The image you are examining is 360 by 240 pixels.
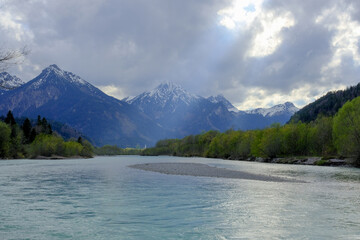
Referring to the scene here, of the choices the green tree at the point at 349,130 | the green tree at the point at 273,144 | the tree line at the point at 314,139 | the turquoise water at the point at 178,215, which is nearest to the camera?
the turquoise water at the point at 178,215

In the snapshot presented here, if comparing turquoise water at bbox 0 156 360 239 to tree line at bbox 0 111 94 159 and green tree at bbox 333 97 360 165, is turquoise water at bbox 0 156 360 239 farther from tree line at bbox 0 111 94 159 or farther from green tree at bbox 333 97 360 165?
tree line at bbox 0 111 94 159

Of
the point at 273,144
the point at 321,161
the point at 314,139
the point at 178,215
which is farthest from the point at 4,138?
the point at 178,215

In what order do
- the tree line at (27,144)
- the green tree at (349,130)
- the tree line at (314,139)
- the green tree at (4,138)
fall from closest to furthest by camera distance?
1. the green tree at (349,130)
2. the tree line at (314,139)
3. the green tree at (4,138)
4. the tree line at (27,144)

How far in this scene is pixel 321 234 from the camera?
14875 mm

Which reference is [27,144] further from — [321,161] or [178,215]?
[178,215]

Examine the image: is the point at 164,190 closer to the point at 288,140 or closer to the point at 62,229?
the point at 62,229

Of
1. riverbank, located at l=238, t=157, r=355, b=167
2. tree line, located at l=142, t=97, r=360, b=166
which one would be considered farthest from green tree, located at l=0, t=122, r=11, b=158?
riverbank, located at l=238, t=157, r=355, b=167

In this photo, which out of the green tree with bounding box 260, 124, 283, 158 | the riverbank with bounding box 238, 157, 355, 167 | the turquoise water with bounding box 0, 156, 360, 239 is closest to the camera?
the turquoise water with bounding box 0, 156, 360, 239

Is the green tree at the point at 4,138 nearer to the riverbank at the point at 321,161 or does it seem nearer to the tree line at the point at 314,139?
the tree line at the point at 314,139

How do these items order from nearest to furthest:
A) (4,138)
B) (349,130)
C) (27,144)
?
(349,130) < (4,138) < (27,144)

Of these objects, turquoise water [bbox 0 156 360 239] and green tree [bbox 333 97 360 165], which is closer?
turquoise water [bbox 0 156 360 239]

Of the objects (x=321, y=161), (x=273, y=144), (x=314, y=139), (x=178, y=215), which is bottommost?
(x=178, y=215)

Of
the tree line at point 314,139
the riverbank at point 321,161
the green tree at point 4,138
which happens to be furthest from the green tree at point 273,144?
the green tree at point 4,138

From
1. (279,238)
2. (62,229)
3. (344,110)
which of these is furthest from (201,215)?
(344,110)
